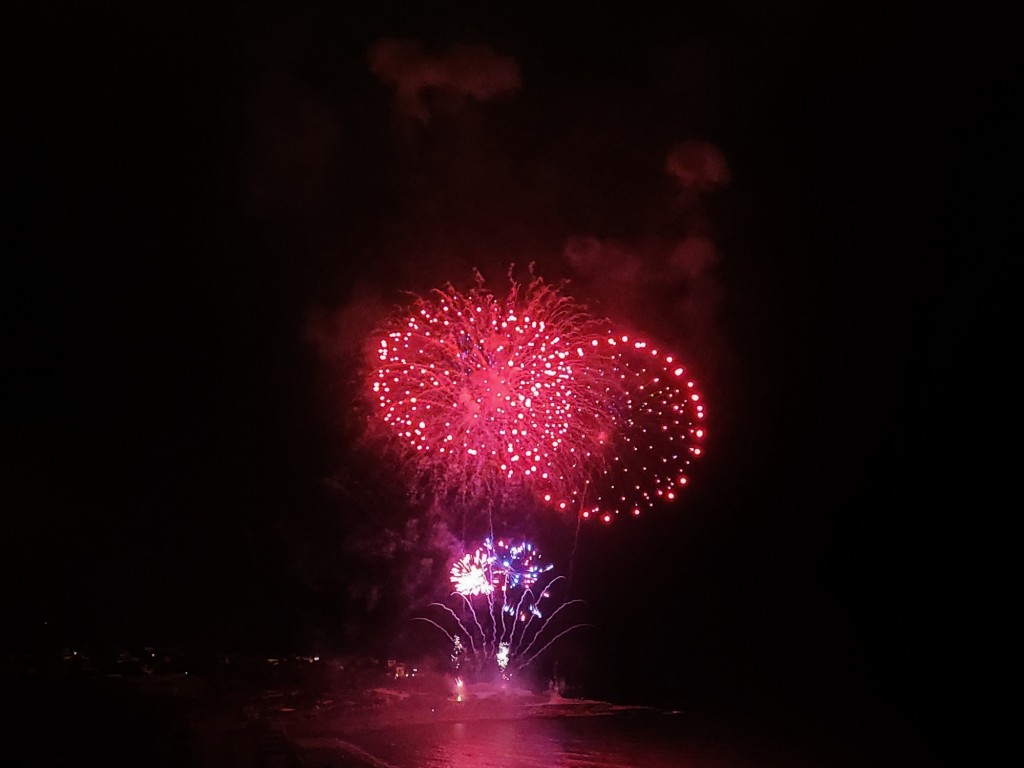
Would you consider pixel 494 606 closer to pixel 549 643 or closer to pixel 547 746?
pixel 549 643

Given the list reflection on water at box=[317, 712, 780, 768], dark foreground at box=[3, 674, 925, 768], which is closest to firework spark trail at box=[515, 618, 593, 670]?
dark foreground at box=[3, 674, 925, 768]

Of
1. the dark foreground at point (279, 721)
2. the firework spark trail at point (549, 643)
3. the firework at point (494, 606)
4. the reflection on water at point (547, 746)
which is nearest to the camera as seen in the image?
the dark foreground at point (279, 721)

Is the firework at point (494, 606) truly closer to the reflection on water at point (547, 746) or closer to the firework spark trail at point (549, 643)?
the firework spark trail at point (549, 643)

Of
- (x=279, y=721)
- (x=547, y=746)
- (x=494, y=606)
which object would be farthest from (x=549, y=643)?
(x=547, y=746)

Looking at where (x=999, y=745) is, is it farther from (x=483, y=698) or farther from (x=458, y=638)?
(x=458, y=638)

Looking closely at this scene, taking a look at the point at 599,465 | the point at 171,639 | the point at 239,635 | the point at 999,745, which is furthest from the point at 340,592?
the point at 999,745

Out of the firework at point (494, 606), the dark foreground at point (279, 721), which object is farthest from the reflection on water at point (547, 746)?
the firework at point (494, 606)

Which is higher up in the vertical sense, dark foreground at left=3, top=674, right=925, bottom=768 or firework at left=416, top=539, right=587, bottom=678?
firework at left=416, top=539, right=587, bottom=678

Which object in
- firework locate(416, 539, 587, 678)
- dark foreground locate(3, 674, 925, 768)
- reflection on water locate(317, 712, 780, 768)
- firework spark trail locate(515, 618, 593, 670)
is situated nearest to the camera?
dark foreground locate(3, 674, 925, 768)

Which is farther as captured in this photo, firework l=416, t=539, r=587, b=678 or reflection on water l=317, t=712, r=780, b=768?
firework l=416, t=539, r=587, b=678

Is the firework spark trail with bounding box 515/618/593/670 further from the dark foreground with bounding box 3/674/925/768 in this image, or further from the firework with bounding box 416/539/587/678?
the dark foreground with bounding box 3/674/925/768

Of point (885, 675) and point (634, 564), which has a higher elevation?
point (634, 564)
